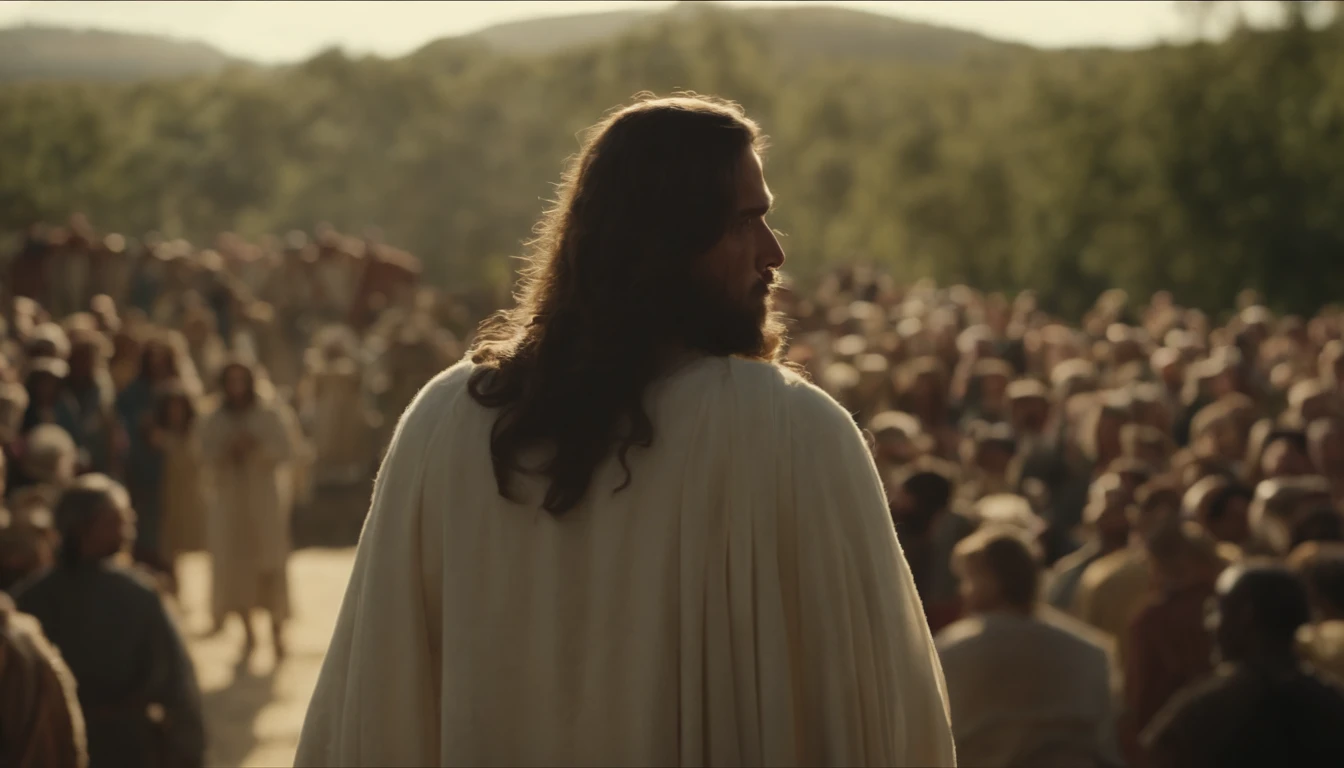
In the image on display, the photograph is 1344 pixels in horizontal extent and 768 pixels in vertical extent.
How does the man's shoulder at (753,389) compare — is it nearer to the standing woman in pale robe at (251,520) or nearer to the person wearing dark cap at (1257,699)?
the person wearing dark cap at (1257,699)

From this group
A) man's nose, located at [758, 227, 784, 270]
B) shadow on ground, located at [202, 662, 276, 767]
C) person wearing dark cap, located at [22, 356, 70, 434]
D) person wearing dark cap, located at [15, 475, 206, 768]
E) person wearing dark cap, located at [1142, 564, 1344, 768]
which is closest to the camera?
man's nose, located at [758, 227, 784, 270]

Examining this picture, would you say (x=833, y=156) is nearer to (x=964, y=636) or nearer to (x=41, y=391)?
(x=41, y=391)

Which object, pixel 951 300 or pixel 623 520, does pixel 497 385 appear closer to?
pixel 623 520

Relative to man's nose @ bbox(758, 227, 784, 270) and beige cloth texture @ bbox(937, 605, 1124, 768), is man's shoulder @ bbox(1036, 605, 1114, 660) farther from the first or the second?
man's nose @ bbox(758, 227, 784, 270)

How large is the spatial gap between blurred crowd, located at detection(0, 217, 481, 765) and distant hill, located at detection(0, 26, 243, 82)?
112 meters

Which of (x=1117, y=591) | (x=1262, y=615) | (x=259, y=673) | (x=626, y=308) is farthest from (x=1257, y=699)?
(x=259, y=673)

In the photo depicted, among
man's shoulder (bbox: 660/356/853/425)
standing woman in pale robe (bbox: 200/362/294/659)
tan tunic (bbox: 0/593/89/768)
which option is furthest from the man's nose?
standing woman in pale robe (bbox: 200/362/294/659)

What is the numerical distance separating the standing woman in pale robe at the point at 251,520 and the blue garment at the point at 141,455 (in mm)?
921

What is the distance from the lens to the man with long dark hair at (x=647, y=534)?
2912 mm

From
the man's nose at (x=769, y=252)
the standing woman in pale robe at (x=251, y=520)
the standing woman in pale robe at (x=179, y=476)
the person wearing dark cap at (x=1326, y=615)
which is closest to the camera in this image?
the man's nose at (x=769, y=252)

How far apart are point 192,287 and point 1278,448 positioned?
17409 millimetres

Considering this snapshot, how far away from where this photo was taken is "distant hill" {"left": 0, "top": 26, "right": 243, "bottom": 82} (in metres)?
155

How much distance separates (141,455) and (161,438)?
0.58 feet

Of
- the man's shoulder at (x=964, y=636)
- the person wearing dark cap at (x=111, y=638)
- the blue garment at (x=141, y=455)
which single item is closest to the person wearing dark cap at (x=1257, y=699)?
the man's shoulder at (x=964, y=636)
